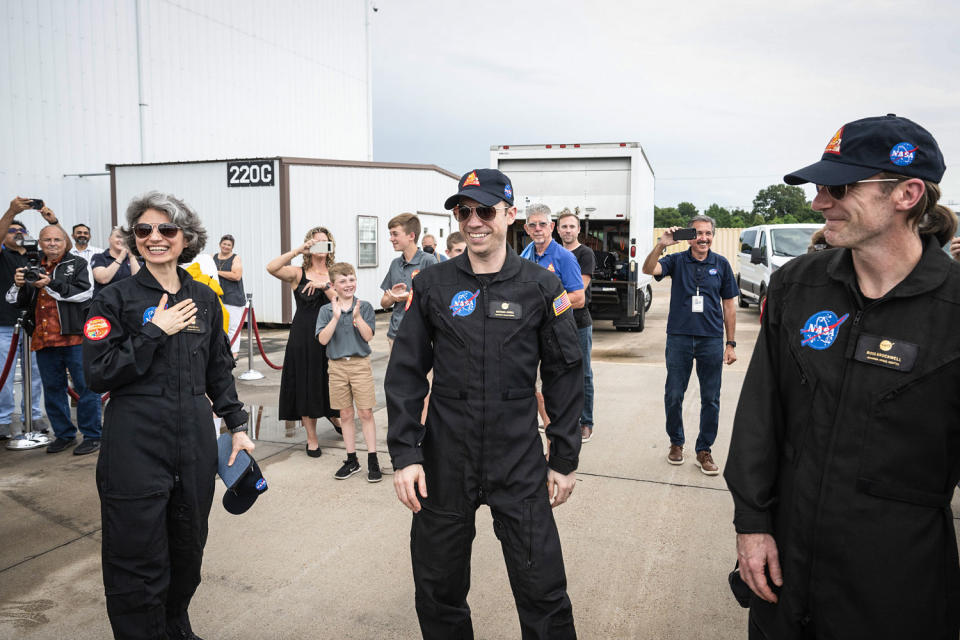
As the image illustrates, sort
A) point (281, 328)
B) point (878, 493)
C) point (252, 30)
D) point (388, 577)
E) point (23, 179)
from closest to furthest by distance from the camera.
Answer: point (878, 493) → point (388, 577) → point (23, 179) → point (281, 328) → point (252, 30)

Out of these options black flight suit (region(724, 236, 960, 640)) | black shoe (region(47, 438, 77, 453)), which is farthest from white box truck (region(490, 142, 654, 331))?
black flight suit (region(724, 236, 960, 640))

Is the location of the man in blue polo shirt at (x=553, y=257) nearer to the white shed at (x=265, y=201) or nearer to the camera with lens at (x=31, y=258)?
the camera with lens at (x=31, y=258)

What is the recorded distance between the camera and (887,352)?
1.65m

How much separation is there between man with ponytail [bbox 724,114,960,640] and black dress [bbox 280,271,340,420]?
14.3 feet

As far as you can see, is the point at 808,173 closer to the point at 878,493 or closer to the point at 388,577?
the point at 878,493

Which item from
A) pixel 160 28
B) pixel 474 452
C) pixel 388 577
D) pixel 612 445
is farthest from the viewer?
pixel 160 28

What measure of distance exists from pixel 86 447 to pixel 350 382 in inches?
99.2

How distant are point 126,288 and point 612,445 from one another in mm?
4375

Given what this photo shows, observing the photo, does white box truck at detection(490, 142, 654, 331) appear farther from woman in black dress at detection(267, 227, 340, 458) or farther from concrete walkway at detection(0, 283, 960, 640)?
woman in black dress at detection(267, 227, 340, 458)

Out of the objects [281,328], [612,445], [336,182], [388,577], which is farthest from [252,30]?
[388,577]

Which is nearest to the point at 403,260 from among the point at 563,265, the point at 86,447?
the point at 563,265

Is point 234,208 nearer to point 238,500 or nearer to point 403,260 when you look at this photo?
point 403,260

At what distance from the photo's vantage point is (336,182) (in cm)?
1518

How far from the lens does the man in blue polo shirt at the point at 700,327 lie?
5180mm
